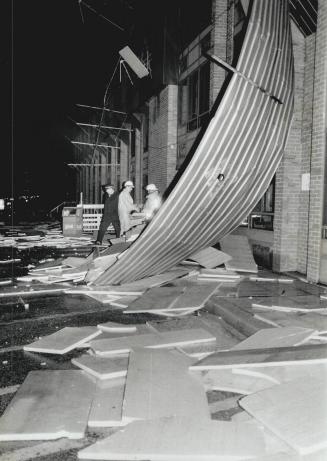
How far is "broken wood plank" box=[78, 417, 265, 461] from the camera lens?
2.35 metres

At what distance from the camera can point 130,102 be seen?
19.7 m

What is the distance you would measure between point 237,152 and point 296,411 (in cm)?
315

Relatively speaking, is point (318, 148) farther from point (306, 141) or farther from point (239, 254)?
point (239, 254)

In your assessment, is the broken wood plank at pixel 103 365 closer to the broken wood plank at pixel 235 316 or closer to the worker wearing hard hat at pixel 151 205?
the broken wood plank at pixel 235 316

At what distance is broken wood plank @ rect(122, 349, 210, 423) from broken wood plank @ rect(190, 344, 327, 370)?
238mm

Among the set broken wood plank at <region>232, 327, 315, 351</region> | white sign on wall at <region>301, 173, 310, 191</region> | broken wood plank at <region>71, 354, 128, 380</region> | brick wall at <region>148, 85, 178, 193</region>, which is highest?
brick wall at <region>148, 85, 178, 193</region>

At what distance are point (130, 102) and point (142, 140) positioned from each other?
2.54 m

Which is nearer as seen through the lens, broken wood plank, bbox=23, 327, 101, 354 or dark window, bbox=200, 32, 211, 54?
broken wood plank, bbox=23, 327, 101, 354

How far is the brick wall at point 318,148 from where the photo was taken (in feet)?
23.1

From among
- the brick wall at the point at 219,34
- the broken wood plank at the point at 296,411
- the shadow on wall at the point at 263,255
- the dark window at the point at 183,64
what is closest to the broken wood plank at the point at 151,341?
the broken wood plank at the point at 296,411

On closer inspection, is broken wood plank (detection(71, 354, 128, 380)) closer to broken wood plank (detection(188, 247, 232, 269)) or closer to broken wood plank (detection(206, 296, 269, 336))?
broken wood plank (detection(206, 296, 269, 336))

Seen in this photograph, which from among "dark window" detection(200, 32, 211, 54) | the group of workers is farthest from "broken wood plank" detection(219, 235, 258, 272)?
"dark window" detection(200, 32, 211, 54)

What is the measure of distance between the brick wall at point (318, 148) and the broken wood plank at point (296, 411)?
4396 mm

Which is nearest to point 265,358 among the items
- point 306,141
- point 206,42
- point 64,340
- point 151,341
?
point 151,341
